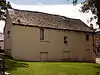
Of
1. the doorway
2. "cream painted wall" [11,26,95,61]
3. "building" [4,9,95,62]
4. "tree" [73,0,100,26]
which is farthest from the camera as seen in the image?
the doorway

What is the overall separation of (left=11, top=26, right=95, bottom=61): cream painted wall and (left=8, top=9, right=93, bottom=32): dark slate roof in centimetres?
105

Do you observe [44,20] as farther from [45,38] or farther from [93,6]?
[93,6]

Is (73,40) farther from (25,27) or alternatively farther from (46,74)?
(46,74)

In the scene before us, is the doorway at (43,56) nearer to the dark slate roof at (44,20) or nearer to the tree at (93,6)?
the dark slate roof at (44,20)

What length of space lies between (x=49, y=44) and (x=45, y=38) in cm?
127

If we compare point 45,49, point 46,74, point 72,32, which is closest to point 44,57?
point 45,49

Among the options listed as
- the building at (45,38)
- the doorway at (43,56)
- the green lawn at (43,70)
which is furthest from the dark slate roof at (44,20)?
the green lawn at (43,70)

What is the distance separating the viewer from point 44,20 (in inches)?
1638

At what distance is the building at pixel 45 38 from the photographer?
3631 centimetres

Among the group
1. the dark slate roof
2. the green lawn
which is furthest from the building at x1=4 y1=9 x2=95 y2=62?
the green lawn

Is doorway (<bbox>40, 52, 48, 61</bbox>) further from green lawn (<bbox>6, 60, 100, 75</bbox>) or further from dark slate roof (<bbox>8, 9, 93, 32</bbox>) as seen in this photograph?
green lawn (<bbox>6, 60, 100, 75</bbox>)

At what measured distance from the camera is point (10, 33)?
37.0m

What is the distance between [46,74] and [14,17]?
1919 cm

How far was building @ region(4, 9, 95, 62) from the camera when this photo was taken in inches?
1430
